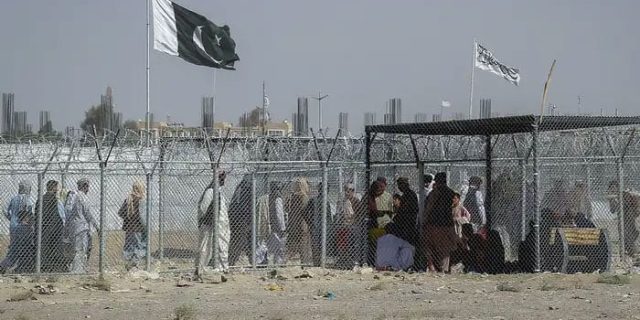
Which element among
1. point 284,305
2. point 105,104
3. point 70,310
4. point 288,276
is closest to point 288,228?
point 288,276

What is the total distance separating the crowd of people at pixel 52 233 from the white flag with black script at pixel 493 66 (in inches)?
627

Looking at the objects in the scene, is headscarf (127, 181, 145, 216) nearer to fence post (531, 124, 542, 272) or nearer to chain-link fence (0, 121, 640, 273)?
chain-link fence (0, 121, 640, 273)

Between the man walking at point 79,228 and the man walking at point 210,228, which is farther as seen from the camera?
the man walking at point 210,228

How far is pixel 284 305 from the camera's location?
1217 centimetres

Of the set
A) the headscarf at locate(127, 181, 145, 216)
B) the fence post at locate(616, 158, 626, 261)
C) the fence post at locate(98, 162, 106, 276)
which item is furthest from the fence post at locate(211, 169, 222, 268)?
the fence post at locate(616, 158, 626, 261)

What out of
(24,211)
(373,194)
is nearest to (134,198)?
(24,211)

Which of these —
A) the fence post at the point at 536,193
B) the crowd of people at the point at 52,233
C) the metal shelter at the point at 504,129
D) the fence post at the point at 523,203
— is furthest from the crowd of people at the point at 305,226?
the metal shelter at the point at 504,129

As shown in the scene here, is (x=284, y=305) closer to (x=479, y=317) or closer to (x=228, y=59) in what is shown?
(x=479, y=317)

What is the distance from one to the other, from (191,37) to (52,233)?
20.3ft

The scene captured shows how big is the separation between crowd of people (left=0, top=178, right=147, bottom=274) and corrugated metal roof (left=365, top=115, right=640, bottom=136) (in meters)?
4.22

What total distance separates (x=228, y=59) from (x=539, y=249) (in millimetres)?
7770

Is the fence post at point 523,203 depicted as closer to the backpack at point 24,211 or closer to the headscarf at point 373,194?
the headscarf at point 373,194

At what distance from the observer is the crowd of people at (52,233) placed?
14.7 m

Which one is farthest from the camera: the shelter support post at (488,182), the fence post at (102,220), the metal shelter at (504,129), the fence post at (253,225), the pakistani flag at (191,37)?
the pakistani flag at (191,37)
